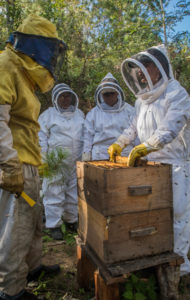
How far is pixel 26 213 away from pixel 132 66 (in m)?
1.96

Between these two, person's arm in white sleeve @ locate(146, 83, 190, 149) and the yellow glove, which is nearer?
person's arm in white sleeve @ locate(146, 83, 190, 149)

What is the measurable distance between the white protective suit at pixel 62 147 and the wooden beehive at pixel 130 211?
6.58ft

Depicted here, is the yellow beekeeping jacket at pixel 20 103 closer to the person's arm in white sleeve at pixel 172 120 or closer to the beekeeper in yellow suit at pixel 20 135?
the beekeeper in yellow suit at pixel 20 135

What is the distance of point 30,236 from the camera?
5.96 feet

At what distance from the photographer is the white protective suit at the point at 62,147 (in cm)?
362

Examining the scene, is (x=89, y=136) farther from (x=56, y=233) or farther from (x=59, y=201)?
(x=56, y=233)

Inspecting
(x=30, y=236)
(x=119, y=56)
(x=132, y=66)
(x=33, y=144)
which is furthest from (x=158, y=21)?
(x=30, y=236)

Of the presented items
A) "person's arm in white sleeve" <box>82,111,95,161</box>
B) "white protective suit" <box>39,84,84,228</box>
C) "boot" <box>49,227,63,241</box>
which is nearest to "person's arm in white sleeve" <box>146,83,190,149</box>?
"person's arm in white sleeve" <box>82,111,95,161</box>

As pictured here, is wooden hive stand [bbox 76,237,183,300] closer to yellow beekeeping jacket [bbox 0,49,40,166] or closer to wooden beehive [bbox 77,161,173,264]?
wooden beehive [bbox 77,161,173,264]

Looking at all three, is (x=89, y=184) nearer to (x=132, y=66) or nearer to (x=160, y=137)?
(x=160, y=137)

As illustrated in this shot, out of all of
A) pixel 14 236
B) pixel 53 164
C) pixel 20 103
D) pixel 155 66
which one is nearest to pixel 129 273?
pixel 14 236

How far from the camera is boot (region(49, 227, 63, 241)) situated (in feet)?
11.2

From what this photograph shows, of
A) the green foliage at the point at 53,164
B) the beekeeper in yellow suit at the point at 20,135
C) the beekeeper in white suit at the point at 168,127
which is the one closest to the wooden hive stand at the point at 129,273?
the beekeeper in white suit at the point at 168,127

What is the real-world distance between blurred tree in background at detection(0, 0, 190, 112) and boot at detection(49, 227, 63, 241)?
458 cm
